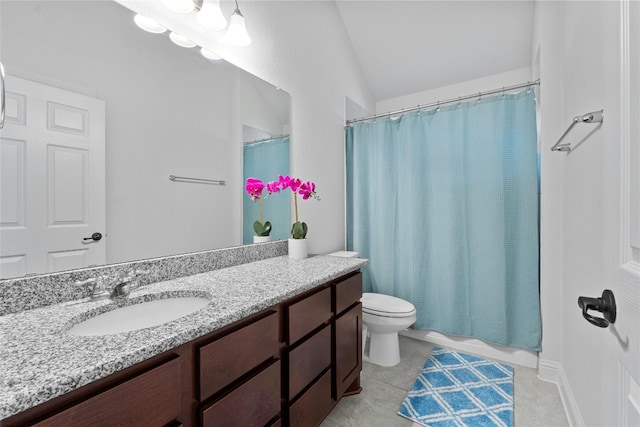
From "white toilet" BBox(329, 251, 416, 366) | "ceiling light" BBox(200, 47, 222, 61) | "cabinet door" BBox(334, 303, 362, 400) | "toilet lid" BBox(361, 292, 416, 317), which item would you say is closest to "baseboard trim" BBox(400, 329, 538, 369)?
"white toilet" BBox(329, 251, 416, 366)

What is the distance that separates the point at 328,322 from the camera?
4.43 feet

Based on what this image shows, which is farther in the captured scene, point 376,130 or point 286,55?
point 376,130

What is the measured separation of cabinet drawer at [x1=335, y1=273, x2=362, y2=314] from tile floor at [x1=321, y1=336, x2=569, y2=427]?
59cm

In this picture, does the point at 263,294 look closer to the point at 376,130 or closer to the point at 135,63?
the point at 135,63

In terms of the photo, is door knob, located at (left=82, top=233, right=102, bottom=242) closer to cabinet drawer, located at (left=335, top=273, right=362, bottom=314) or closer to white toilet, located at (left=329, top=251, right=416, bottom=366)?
cabinet drawer, located at (left=335, top=273, right=362, bottom=314)

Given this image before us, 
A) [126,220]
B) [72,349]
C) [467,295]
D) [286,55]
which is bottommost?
[467,295]

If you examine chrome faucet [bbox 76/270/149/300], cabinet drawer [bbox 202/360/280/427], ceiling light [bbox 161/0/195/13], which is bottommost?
cabinet drawer [bbox 202/360/280/427]

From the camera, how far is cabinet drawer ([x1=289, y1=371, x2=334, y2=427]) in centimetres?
113

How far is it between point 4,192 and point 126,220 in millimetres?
337

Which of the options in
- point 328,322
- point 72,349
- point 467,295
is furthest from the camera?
point 467,295

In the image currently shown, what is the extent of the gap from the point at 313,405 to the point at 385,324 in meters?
0.81

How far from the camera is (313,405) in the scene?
1.24 meters

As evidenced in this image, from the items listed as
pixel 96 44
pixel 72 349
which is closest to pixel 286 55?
pixel 96 44

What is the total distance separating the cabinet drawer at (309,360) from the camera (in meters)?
1.10
